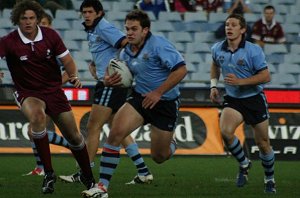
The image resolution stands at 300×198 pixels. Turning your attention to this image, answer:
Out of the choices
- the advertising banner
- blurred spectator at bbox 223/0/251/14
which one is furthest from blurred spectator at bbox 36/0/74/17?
the advertising banner

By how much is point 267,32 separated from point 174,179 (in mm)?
8359

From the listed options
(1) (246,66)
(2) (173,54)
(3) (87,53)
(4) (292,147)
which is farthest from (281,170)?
(3) (87,53)

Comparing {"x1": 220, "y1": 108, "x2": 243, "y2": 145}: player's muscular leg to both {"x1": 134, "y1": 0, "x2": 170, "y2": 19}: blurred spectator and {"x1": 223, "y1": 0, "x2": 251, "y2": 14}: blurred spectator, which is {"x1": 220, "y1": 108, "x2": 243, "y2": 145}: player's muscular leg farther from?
{"x1": 223, "y1": 0, "x2": 251, "y2": 14}: blurred spectator

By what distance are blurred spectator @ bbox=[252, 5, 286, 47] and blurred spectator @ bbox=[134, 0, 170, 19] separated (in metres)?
2.10

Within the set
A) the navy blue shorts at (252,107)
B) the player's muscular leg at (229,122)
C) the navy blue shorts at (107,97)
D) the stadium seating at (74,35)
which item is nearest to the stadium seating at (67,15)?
the stadium seating at (74,35)

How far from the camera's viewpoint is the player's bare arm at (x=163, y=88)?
31.2 feet

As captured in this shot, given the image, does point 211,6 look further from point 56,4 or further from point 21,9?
point 21,9

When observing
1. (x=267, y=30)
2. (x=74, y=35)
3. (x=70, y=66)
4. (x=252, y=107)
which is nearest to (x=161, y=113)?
(x=70, y=66)

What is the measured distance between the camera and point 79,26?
20.1 metres

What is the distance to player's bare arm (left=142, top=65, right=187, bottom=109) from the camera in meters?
9.52

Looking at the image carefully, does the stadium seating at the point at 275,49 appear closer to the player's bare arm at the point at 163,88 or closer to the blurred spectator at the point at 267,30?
the blurred spectator at the point at 267,30

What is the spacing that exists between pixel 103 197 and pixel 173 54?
164cm

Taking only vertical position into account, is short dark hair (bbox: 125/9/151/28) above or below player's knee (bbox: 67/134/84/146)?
above

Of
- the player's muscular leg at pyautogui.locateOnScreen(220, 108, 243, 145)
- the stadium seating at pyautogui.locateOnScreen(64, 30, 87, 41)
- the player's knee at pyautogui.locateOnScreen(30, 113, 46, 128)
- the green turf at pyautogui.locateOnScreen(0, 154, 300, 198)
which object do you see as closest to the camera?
the player's knee at pyautogui.locateOnScreen(30, 113, 46, 128)
